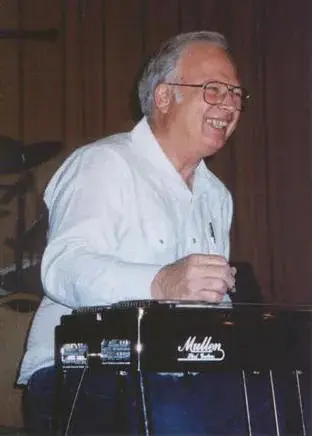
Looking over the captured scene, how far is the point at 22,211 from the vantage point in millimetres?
3145

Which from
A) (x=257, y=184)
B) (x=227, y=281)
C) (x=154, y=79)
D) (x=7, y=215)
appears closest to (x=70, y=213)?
(x=227, y=281)

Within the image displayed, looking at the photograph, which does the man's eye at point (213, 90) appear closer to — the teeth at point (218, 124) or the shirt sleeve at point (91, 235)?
the teeth at point (218, 124)

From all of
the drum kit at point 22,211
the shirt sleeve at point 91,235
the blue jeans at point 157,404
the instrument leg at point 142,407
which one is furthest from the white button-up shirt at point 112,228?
the drum kit at point 22,211

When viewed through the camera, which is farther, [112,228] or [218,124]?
[218,124]

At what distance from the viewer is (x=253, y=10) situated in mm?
3453

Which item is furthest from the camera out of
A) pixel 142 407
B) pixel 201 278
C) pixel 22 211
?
pixel 22 211

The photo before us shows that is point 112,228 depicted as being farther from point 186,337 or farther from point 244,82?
point 244,82

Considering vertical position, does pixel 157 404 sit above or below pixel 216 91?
below

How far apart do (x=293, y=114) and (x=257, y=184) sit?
34cm

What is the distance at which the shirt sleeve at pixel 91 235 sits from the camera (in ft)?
4.30

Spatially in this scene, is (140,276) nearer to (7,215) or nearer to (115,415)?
(115,415)

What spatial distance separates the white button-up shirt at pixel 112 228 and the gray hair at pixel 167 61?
0.09 meters

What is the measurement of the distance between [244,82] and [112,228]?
2.12 m

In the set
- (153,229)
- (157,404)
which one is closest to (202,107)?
(153,229)
